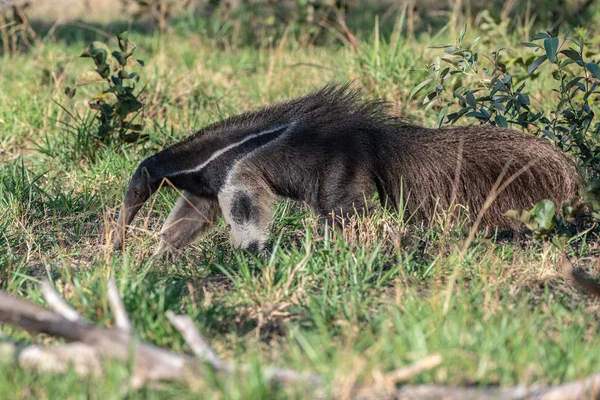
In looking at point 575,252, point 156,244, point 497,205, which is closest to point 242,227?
point 156,244

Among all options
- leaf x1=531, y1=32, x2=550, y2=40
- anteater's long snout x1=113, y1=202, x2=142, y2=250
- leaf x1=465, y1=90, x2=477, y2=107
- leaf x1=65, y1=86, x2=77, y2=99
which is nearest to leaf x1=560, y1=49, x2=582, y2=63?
leaf x1=531, y1=32, x2=550, y2=40

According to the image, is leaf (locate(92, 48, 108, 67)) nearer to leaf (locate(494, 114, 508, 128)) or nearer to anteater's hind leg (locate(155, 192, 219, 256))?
anteater's hind leg (locate(155, 192, 219, 256))

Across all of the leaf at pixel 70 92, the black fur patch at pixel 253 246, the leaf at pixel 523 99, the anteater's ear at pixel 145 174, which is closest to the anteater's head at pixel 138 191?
the anteater's ear at pixel 145 174

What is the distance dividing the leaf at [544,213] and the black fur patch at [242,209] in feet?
5.85

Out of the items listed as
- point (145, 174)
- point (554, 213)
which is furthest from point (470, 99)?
point (145, 174)

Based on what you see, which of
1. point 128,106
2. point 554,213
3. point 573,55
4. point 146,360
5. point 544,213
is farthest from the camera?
point 128,106

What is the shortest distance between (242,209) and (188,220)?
50 cm

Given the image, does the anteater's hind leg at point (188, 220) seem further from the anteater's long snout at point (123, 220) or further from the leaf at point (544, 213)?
the leaf at point (544, 213)

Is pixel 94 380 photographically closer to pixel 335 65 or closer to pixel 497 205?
pixel 497 205

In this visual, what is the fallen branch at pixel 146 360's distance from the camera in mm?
2941

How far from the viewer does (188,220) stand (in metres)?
5.93

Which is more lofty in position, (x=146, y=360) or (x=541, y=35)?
(x=541, y=35)

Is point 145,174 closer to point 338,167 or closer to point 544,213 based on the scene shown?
point 338,167

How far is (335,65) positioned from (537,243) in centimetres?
427
